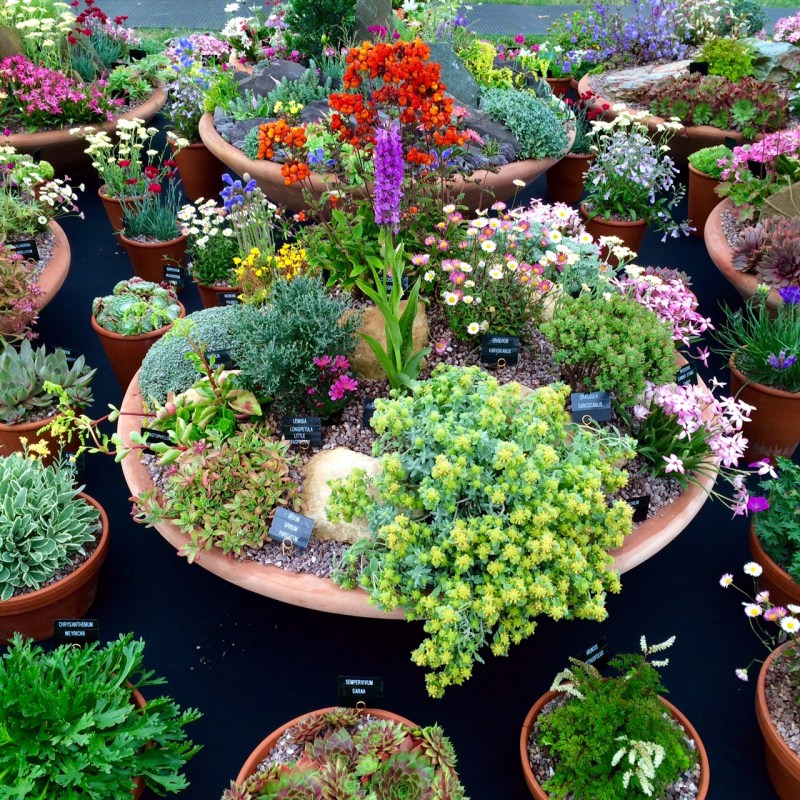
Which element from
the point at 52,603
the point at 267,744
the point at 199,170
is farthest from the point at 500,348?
the point at 199,170

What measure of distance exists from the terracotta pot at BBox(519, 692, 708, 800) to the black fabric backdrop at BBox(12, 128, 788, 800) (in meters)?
0.29

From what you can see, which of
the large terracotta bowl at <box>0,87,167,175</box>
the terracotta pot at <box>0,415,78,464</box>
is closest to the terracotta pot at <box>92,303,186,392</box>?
the terracotta pot at <box>0,415,78,464</box>

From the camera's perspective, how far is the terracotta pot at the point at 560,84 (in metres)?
7.47

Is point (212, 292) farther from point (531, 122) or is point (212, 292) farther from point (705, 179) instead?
point (705, 179)

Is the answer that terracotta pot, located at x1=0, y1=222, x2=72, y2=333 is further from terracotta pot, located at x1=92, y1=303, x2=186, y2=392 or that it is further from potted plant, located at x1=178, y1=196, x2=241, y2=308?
potted plant, located at x1=178, y1=196, x2=241, y2=308

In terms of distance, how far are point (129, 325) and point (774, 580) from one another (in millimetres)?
3198

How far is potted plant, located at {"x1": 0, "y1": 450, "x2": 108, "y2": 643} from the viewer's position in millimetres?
2650

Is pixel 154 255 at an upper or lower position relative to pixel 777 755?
upper

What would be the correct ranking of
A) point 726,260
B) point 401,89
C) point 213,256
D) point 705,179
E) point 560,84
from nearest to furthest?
point 401,89
point 726,260
point 213,256
point 705,179
point 560,84

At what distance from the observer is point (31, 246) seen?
13.9 ft

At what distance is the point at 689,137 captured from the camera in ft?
19.9

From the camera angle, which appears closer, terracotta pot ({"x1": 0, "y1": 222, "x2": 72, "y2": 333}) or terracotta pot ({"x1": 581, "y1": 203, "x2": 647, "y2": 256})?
terracotta pot ({"x1": 0, "y1": 222, "x2": 72, "y2": 333})

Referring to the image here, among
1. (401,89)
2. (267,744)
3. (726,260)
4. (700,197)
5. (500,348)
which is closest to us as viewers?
(267,744)

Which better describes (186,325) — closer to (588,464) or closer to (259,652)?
(259,652)
